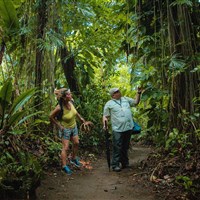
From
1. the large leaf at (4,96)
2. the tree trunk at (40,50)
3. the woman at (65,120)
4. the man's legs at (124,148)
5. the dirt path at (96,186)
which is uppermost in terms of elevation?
the tree trunk at (40,50)

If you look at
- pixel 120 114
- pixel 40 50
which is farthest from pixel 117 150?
pixel 40 50

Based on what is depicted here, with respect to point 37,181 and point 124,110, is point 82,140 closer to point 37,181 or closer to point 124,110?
point 124,110

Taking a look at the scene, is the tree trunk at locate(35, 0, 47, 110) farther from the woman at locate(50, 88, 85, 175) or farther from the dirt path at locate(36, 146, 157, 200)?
the dirt path at locate(36, 146, 157, 200)

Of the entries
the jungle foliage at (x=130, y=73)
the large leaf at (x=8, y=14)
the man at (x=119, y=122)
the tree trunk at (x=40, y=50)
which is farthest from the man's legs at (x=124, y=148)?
the large leaf at (x=8, y=14)

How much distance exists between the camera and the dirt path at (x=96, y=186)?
12.6ft

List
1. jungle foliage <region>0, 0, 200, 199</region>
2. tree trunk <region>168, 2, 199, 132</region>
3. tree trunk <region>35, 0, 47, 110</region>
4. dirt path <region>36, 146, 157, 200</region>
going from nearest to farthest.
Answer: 1. jungle foliage <region>0, 0, 200, 199</region>
2. dirt path <region>36, 146, 157, 200</region>
3. tree trunk <region>168, 2, 199, 132</region>
4. tree trunk <region>35, 0, 47, 110</region>

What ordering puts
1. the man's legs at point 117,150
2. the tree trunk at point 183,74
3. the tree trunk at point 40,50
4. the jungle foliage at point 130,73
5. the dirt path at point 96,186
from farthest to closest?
the tree trunk at point 40,50 < the man's legs at point 117,150 < the tree trunk at point 183,74 < the dirt path at point 96,186 < the jungle foliage at point 130,73

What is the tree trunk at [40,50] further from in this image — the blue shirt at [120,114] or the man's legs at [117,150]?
the man's legs at [117,150]

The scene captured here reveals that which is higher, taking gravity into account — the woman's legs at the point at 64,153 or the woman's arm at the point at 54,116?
the woman's arm at the point at 54,116

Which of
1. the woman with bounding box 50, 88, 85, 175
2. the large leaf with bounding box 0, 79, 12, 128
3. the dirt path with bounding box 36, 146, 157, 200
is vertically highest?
the large leaf with bounding box 0, 79, 12, 128

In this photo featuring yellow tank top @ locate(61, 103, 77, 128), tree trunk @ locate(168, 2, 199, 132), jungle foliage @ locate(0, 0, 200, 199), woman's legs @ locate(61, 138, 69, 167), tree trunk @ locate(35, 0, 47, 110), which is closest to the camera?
jungle foliage @ locate(0, 0, 200, 199)

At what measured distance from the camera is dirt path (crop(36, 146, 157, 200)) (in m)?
3.85

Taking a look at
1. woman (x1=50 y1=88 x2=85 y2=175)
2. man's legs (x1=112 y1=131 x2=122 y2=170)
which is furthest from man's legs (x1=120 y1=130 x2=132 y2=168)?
woman (x1=50 y1=88 x2=85 y2=175)

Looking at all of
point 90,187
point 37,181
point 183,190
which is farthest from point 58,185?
point 183,190
